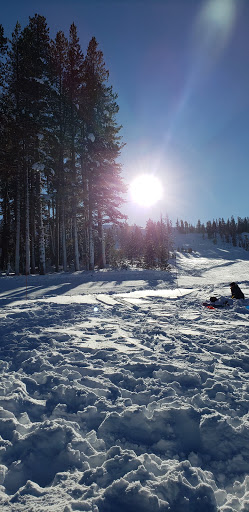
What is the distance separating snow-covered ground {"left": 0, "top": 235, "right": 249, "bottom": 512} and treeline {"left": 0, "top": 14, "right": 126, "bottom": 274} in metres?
12.6

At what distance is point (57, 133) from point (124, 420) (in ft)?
63.1

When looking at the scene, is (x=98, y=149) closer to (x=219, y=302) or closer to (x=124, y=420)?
(x=219, y=302)

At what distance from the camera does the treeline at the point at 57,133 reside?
16078mm

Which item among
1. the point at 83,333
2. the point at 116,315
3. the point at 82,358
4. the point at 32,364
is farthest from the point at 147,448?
the point at 116,315

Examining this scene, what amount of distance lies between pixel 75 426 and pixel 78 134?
2060 centimetres

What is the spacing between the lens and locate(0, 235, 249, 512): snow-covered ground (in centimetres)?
162

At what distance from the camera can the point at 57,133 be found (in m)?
17.5

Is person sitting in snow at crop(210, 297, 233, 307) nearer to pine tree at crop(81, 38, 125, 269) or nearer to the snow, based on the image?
pine tree at crop(81, 38, 125, 269)

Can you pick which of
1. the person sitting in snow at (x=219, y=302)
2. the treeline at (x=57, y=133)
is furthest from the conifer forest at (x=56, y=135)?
the person sitting in snow at (x=219, y=302)

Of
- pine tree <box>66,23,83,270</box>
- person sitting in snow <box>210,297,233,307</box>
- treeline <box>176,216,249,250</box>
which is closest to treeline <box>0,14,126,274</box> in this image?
pine tree <box>66,23,83,270</box>

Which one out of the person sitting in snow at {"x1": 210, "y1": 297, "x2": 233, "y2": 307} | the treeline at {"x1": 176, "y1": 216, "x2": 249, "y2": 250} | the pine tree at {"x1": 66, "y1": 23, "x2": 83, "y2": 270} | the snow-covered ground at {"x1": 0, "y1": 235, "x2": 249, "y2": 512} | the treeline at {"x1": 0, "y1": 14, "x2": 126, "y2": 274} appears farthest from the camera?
the treeline at {"x1": 176, "y1": 216, "x2": 249, "y2": 250}

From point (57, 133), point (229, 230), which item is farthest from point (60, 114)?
point (229, 230)

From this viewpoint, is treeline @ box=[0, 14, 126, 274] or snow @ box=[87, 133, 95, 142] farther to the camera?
snow @ box=[87, 133, 95, 142]

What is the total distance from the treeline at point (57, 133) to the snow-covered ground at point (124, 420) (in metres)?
12.6
